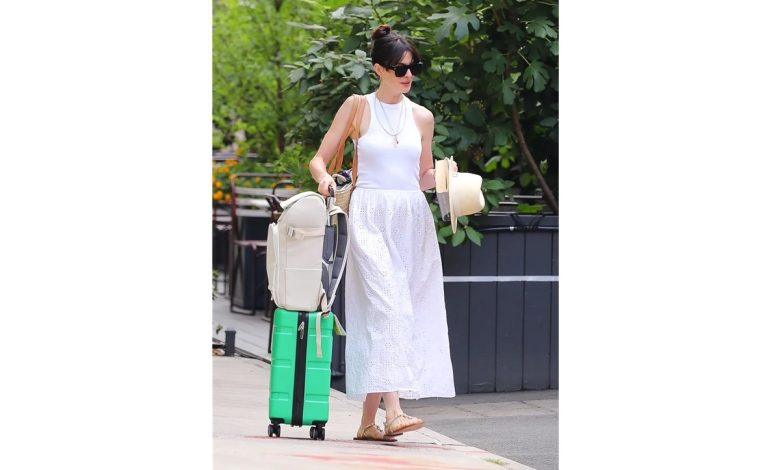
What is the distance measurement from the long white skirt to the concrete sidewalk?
264 mm

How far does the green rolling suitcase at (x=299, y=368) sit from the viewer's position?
572 cm

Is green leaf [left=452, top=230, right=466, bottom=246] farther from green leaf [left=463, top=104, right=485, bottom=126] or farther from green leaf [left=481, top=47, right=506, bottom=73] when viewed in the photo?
green leaf [left=481, top=47, right=506, bottom=73]

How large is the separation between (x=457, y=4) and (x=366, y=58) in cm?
61

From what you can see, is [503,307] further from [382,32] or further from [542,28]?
[382,32]

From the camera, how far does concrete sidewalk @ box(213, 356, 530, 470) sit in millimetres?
5270

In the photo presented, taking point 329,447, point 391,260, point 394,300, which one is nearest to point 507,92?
point 391,260

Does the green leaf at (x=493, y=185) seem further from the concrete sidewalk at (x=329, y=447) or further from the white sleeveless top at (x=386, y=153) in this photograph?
the white sleeveless top at (x=386, y=153)

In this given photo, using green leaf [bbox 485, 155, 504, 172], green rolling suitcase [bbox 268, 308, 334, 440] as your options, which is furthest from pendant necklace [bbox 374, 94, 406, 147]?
green leaf [bbox 485, 155, 504, 172]

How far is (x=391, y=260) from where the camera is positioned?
235 inches

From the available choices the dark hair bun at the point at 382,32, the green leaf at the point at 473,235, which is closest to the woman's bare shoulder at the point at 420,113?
the dark hair bun at the point at 382,32

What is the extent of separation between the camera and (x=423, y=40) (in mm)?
8391
